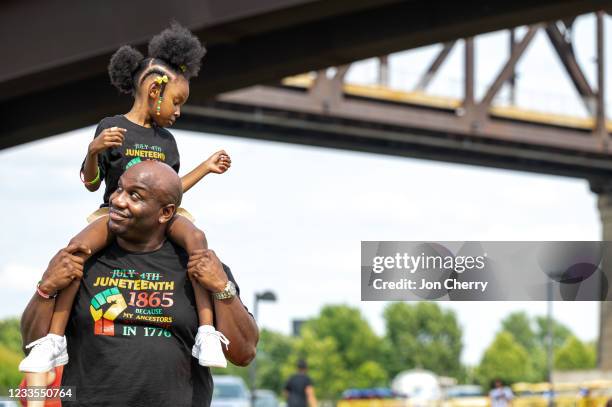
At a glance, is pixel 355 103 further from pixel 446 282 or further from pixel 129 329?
Result: pixel 129 329

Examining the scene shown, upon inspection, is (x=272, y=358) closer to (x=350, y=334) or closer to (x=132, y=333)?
(x=350, y=334)

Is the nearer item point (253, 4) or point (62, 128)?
point (253, 4)

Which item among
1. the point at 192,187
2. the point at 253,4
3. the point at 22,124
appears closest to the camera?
the point at 192,187

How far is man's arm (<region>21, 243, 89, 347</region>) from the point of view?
4.87 m

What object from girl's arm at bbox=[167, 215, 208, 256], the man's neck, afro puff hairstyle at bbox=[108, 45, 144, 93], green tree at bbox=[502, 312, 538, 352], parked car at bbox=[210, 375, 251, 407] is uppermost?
green tree at bbox=[502, 312, 538, 352]

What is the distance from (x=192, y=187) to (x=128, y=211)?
1.03 meters

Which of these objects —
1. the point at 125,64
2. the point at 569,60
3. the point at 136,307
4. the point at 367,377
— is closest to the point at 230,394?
the point at 569,60

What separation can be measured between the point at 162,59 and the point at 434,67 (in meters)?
27.4

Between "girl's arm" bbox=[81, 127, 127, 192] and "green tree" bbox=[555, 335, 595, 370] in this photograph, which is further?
"green tree" bbox=[555, 335, 595, 370]

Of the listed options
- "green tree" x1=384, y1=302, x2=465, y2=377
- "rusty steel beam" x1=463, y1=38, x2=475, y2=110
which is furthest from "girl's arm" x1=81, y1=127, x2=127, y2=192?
"green tree" x1=384, y1=302, x2=465, y2=377

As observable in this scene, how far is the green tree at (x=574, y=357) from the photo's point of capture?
142 meters

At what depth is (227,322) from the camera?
198 inches

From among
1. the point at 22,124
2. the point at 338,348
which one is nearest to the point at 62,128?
the point at 22,124

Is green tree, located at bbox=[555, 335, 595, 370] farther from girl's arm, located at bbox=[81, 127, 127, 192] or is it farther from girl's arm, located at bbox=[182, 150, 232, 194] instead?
girl's arm, located at bbox=[81, 127, 127, 192]
